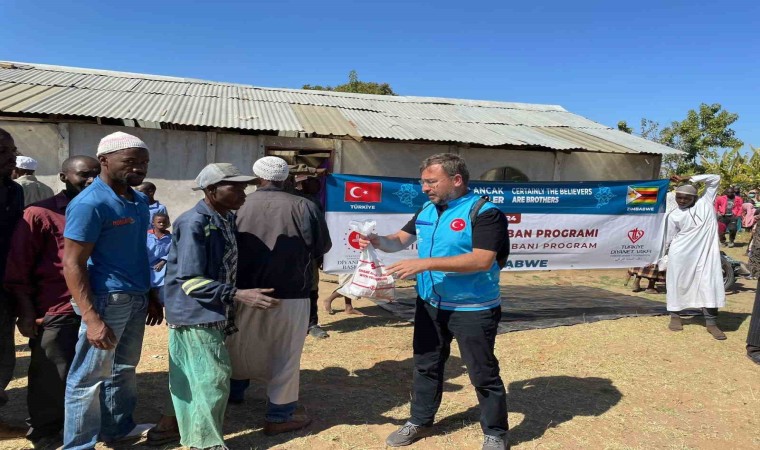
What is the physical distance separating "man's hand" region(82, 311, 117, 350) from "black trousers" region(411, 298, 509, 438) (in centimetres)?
183

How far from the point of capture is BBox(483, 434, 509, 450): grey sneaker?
3.11m

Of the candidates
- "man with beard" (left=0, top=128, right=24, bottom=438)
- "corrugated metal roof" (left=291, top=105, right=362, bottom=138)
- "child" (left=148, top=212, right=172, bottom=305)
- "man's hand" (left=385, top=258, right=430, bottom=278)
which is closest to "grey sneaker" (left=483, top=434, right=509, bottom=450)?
"man's hand" (left=385, top=258, right=430, bottom=278)

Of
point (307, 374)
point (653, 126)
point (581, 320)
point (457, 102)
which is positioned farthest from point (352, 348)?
point (653, 126)

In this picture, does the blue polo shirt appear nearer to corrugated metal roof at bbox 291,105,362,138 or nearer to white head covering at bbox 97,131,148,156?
white head covering at bbox 97,131,148,156

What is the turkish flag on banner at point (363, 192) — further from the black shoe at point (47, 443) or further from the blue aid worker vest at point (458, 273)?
the black shoe at point (47, 443)

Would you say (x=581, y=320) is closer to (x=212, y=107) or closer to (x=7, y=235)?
(x=7, y=235)

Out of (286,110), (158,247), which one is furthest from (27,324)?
(286,110)

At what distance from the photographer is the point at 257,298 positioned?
269cm

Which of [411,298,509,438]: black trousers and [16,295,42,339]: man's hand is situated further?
[411,298,509,438]: black trousers

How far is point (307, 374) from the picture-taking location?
14.7ft

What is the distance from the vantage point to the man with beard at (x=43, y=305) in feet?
9.31

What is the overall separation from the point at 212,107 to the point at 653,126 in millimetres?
29842

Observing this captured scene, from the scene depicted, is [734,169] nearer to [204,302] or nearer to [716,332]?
[716,332]

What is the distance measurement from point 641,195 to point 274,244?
5.82m
